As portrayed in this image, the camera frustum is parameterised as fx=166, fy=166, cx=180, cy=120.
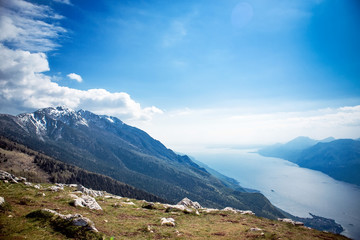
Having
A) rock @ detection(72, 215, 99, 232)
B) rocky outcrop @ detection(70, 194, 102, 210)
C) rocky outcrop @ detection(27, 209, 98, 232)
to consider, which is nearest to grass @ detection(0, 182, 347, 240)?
rocky outcrop @ detection(27, 209, 98, 232)

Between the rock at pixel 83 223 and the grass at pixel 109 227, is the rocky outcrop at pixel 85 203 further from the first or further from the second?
the rock at pixel 83 223

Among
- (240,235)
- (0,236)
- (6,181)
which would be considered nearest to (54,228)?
(0,236)

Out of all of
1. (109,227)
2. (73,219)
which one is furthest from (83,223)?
(109,227)

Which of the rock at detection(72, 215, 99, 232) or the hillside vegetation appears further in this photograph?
the rock at detection(72, 215, 99, 232)

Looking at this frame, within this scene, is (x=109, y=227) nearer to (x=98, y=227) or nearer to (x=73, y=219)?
(x=98, y=227)

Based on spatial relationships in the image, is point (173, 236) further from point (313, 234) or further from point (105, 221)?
point (313, 234)

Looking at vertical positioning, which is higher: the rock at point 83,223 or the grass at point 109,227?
the rock at point 83,223

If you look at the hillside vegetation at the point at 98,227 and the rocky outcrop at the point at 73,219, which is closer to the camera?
the hillside vegetation at the point at 98,227

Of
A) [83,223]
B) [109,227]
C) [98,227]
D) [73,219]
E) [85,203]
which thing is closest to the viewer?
[83,223]

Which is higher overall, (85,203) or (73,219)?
(73,219)

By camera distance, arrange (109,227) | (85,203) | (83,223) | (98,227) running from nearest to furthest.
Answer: (83,223), (98,227), (109,227), (85,203)

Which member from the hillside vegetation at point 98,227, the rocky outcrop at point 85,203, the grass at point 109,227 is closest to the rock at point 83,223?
the hillside vegetation at point 98,227

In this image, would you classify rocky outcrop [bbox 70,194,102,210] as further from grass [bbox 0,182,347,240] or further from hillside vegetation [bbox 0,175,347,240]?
grass [bbox 0,182,347,240]

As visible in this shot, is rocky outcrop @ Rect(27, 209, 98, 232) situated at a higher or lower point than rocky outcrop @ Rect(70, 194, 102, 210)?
higher
